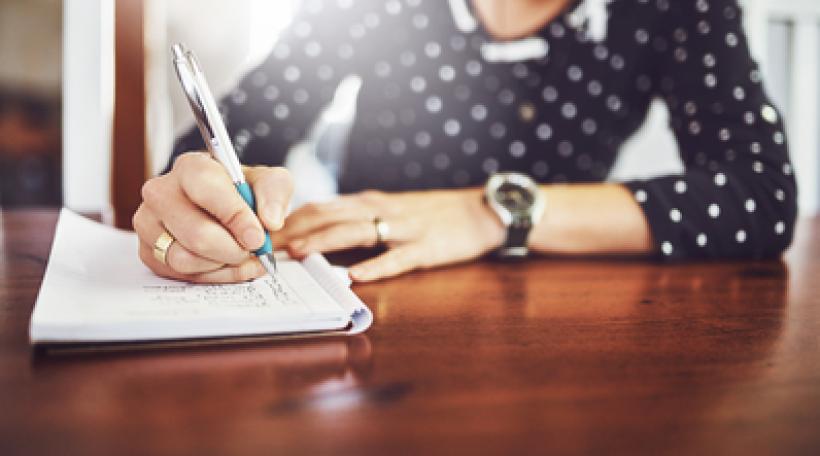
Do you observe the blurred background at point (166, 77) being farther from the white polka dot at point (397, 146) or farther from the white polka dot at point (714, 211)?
the white polka dot at point (714, 211)

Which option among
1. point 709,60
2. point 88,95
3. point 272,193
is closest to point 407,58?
point 709,60

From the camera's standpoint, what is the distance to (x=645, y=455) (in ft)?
0.83

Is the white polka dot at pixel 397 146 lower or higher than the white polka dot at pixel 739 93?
lower

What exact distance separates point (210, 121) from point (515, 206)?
366mm

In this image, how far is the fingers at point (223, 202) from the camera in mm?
453

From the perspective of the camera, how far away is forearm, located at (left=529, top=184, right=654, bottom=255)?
0.75 meters

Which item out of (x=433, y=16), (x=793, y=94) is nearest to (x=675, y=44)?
(x=433, y=16)

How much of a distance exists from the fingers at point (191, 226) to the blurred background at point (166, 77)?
1482 mm

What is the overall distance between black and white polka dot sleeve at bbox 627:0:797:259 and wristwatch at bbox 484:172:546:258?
0.40 feet

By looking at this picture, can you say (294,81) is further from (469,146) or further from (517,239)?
(517,239)

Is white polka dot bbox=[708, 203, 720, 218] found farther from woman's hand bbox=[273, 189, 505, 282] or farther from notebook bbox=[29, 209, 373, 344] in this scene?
notebook bbox=[29, 209, 373, 344]

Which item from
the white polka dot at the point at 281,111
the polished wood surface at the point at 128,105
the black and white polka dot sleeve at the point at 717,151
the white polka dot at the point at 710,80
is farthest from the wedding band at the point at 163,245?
the polished wood surface at the point at 128,105

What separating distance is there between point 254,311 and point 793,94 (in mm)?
2273

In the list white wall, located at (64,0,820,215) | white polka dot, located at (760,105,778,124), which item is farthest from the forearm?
white wall, located at (64,0,820,215)
